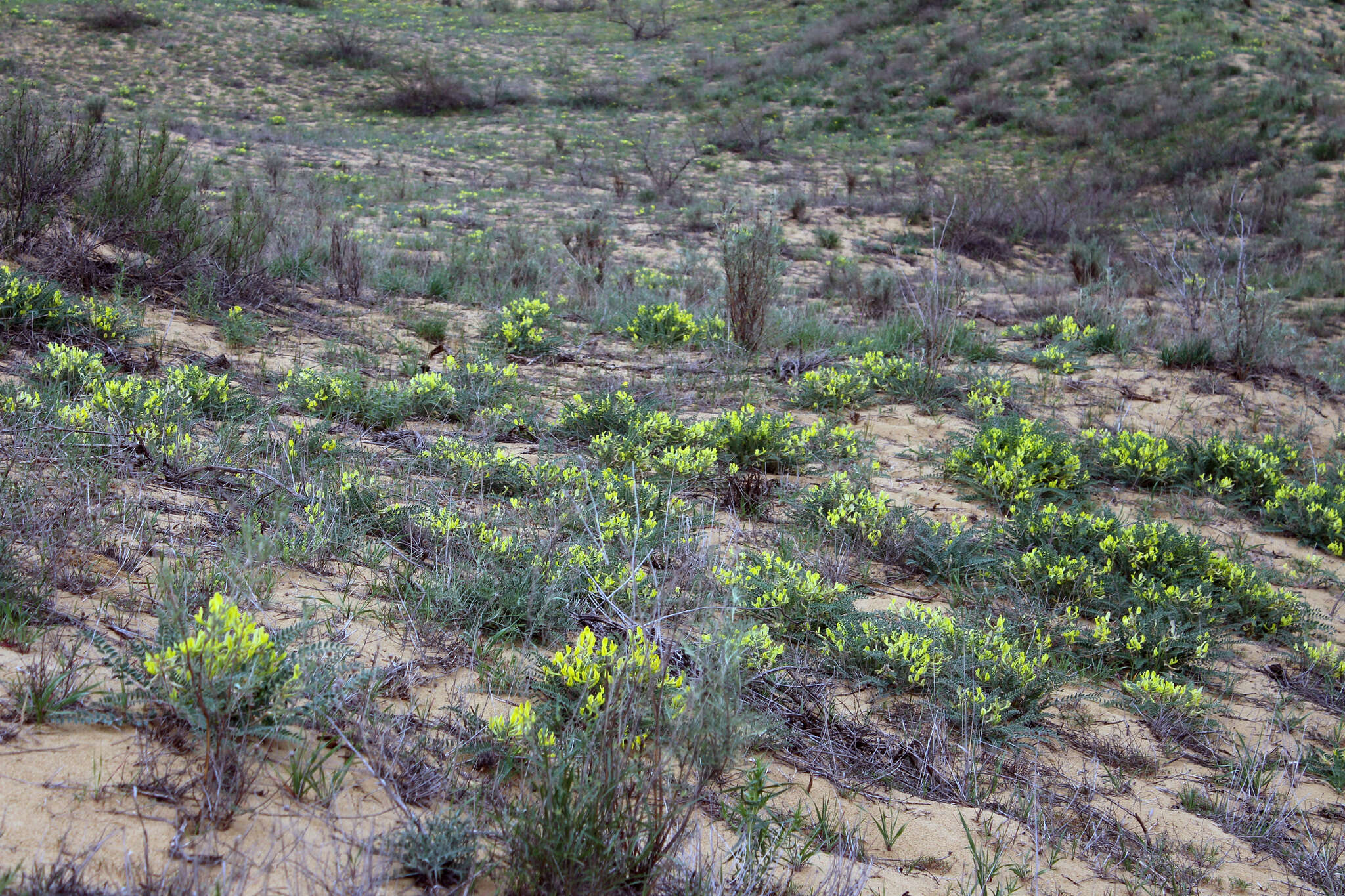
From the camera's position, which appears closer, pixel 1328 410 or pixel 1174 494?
pixel 1174 494

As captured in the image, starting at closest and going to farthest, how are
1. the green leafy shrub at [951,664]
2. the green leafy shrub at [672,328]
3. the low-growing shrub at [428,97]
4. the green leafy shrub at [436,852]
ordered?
the green leafy shrub at [436,852] < the green leafy shrub at [951,664] < the green leafy shrub at [672,328] < the low-growing shrub at [428,97]

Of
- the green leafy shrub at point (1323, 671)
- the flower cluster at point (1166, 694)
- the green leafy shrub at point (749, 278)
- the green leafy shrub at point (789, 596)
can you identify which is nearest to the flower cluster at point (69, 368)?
the green leafy shrub at point (789, 596)

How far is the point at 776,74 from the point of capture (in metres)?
22.4

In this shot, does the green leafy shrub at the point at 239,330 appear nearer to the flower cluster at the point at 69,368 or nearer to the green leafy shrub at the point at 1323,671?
the flower cluster at the point at 69,368

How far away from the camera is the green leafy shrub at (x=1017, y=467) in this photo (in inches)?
165

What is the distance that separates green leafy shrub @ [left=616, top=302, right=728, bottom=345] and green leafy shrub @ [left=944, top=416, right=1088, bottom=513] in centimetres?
235

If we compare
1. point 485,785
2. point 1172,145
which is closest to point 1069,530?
point 485,785

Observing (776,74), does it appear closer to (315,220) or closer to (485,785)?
(315,220)

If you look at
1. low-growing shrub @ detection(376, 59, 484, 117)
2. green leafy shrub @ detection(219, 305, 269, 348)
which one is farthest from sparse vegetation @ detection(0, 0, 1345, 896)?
low-growing shrub @ detection(376, 59, 484, 117)

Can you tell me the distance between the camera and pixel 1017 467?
166 inches

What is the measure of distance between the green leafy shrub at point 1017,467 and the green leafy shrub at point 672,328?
235 cm

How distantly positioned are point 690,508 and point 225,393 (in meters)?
2.25

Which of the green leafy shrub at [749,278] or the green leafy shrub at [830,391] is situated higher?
the green leafy shrub at [749,278]

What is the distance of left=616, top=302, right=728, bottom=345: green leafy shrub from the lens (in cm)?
629
